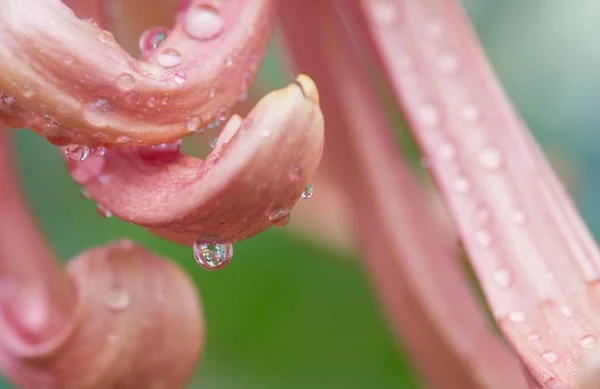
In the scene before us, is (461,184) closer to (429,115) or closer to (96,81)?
(429,115)

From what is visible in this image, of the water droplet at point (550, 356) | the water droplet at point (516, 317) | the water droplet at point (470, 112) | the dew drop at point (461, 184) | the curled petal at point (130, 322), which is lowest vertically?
the water droplet at point (550, 356)

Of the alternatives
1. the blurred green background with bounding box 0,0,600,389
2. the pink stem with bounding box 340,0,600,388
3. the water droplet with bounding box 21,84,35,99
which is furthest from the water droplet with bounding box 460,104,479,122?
the blurred green background with bounding box 0,0,600,389

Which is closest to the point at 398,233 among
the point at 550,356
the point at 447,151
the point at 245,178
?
the point at 447,151

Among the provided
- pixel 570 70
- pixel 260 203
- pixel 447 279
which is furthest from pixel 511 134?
pixel 570 70

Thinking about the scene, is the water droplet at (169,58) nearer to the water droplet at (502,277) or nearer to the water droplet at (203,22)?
the water droplet at (203,22)

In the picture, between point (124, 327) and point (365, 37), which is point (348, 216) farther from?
point (124, 327)

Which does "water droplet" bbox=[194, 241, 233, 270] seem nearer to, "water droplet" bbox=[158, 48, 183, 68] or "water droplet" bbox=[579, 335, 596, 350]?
"water droplet" bbox=[158, 48, 183, 68]

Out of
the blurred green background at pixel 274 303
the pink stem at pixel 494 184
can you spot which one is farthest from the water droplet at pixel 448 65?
the blurred green background at pixel 274 303

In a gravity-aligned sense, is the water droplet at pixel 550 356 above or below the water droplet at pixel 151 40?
below
